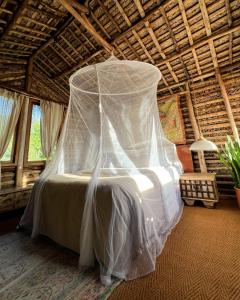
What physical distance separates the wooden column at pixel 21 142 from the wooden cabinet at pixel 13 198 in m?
0.43

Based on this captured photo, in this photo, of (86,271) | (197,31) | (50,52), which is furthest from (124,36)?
(86,271)

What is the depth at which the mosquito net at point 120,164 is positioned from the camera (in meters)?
1.42

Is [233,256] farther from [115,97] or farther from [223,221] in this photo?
[115,97]

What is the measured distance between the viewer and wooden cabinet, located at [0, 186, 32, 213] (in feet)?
9.45

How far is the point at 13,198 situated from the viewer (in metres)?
3.04

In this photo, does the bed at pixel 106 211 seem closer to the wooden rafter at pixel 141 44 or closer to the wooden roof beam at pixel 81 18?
the wooden roof beam at pixel 81 18

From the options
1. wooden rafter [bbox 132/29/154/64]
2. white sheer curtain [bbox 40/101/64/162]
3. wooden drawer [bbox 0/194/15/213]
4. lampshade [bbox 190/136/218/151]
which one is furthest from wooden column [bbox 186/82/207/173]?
wooden drawer [bbox 0/194/15/213]

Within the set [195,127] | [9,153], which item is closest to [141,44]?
[195,127]

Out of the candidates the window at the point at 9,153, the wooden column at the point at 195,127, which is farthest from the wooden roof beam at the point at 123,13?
the window at the point at 9,153

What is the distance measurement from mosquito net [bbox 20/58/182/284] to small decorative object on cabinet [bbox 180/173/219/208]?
0.57m

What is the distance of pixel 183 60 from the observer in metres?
3.50

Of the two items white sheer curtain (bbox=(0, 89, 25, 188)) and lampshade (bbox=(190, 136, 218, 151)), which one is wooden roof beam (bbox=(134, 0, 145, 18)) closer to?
lampshade (bbox=(190, 136, 218, 151))

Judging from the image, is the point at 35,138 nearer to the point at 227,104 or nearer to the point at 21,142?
the point at 21,142

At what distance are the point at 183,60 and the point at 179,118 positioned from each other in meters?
1.28
